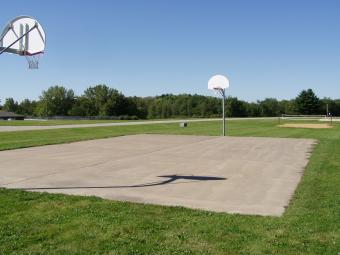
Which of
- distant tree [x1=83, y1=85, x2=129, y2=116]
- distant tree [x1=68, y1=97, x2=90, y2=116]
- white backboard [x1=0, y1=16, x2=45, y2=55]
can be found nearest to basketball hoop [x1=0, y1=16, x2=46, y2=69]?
white backboard [x1=0, y1=16, x2=45, y2=55]

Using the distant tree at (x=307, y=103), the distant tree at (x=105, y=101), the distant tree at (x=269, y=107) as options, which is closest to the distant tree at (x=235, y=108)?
the distant tree at (x=269, y=107)

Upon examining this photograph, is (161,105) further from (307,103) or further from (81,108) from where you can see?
(307,103)

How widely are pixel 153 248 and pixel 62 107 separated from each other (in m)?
132

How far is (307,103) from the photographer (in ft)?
358

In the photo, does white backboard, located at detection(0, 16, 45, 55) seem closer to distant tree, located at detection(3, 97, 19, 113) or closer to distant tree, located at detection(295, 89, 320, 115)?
distant tree, located at detection(295, 89, 320, 115)

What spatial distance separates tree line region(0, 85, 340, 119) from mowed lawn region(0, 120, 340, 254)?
9697cm

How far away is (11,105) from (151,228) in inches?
6135

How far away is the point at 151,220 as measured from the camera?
6.16m

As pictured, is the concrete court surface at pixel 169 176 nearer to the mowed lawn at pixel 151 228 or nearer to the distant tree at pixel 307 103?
the mowed lawn at pixel 151 228

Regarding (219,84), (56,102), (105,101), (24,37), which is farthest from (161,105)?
(24,37)

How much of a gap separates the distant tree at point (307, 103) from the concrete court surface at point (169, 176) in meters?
97.8

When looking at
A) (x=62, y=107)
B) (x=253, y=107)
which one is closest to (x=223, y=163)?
(x=253, y=107)

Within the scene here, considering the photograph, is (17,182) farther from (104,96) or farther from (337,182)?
(104,96)

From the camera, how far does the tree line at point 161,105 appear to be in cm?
11194
